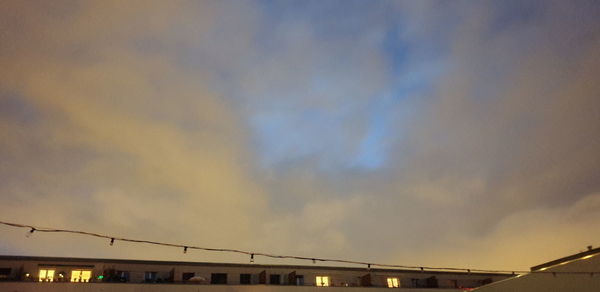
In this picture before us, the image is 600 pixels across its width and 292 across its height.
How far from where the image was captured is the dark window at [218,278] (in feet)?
116

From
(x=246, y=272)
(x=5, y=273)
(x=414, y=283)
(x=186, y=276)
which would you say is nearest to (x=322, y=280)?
(x=246, y=272)

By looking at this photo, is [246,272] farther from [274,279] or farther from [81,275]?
[81,275]

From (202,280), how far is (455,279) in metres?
24.3

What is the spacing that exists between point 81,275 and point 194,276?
7.76 metres

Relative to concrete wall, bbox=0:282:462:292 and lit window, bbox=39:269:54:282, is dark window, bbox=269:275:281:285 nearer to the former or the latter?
concrete wall, bbox=0:282:462:292

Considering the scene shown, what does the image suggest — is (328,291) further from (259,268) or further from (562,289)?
(562,289)

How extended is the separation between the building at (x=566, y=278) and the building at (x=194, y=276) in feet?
46.6

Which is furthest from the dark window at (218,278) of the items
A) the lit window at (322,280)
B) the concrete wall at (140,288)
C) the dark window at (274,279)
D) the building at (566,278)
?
the building at (566,278)

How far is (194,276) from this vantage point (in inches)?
1356

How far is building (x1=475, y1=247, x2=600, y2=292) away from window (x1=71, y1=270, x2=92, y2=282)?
27035 millimetres

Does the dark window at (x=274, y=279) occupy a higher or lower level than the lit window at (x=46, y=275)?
lower

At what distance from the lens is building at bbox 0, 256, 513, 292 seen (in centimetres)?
3019

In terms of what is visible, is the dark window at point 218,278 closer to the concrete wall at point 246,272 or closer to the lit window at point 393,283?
the concrete wall at point 246,272

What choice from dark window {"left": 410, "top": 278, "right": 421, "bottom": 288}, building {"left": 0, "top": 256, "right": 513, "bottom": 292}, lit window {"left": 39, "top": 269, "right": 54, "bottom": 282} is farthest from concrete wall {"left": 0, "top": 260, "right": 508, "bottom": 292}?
lit window {"left": 39, "top": 269, "right": 54, "bottom": 282}
